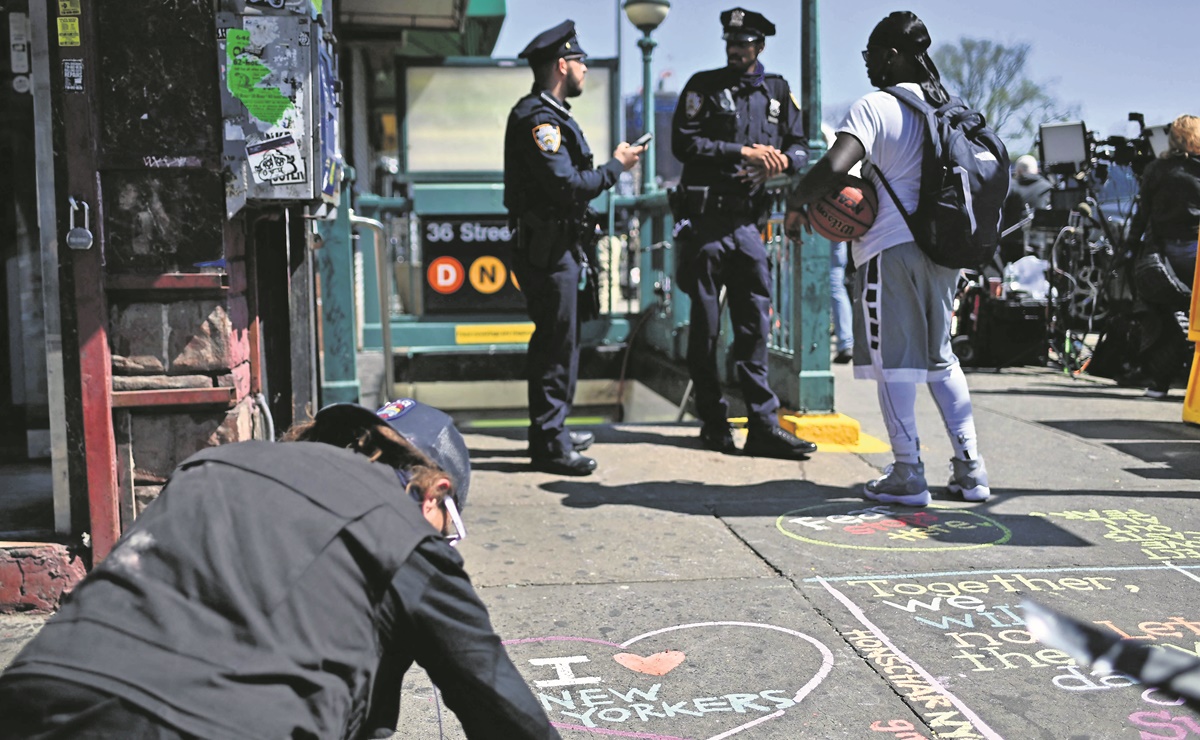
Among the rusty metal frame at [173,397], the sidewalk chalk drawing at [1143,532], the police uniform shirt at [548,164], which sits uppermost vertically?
the police uniform shirt at [548,164]

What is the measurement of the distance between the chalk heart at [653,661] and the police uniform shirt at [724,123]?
319cm

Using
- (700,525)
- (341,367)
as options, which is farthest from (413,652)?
(341,367)

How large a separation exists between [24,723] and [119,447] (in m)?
2.42

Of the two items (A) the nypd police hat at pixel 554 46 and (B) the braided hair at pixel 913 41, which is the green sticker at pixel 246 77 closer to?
(A) the nypd police hat at pixel 554 46

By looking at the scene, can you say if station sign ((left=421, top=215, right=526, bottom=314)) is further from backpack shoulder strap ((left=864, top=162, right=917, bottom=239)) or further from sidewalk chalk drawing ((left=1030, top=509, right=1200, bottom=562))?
sidewalk chalk drawing ((left=1030, top=509, right=1200, bottom=562))

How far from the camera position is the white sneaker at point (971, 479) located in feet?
16.6

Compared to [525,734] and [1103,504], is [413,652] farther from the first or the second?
[1103,504]

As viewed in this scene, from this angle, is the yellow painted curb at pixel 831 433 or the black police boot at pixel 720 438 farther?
the yellow painted curb at pixel 831 433

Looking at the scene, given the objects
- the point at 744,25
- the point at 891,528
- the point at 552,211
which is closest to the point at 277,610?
the point at 891,528

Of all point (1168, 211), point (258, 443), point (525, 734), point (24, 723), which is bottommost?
point (525, 734)

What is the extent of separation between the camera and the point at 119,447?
3807mm

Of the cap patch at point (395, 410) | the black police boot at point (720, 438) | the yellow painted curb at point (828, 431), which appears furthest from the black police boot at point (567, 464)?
the cap patch at point (395, 410)

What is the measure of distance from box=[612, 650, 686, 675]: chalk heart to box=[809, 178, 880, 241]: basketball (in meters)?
2.28

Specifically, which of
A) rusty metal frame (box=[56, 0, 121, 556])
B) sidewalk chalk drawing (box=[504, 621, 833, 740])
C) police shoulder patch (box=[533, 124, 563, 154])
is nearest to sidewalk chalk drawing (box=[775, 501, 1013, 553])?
sidewalk chalk drawing (box=[504, 621, 833, 740])
